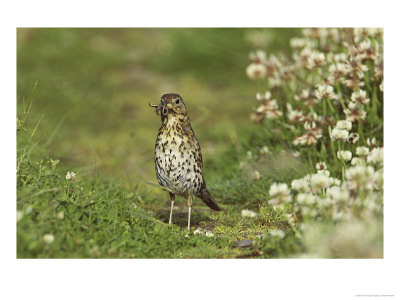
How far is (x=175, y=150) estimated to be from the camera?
4.82 metres

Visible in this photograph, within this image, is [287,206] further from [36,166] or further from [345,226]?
[36,166]

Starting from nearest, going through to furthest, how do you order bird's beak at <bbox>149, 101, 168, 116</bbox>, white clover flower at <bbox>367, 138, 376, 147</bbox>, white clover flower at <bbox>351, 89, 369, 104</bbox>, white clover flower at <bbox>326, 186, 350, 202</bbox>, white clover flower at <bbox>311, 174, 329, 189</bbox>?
white clover flower at <bbox>326, 186, 350, 202</bbox> → white clover flower at <bbox>311, 174, 329, 189</bbox> → bird's beak at <bbox>149, 101, 168, 116</bbox> → white clover flower at <bbox>367, 138, 376, 147</bbox> → white clover flower at <bbox>351, 89, 369, 104</bbox>

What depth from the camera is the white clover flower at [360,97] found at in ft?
18.3

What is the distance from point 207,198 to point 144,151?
3.14 metres

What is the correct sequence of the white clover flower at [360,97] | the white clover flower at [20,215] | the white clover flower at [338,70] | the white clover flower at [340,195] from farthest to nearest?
the white clover flower at [338,70], the white clover flower at [360,97], the white clover flower at [20,215], the white clover flower at [340,195]

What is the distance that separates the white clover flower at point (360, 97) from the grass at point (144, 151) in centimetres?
23

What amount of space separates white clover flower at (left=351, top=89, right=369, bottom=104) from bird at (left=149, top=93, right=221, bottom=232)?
179cm

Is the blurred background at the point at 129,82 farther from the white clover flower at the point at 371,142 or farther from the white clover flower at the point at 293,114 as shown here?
the white clover flower at the point at 371,142

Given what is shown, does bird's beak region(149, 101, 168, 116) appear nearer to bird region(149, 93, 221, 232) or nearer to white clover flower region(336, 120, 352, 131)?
bird region(149, 93, 221, 232)

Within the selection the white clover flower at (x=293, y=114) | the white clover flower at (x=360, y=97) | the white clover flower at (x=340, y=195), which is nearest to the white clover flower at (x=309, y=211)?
the white clover flower at (x=340, y=195)

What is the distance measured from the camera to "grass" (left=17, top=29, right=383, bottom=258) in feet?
14.0

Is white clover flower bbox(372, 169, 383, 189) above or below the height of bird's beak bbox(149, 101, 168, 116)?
below

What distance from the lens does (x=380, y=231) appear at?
14.5 ft

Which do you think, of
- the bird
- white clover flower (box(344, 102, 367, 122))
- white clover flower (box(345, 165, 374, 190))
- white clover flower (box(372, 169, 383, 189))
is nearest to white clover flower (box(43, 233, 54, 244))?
the bird
